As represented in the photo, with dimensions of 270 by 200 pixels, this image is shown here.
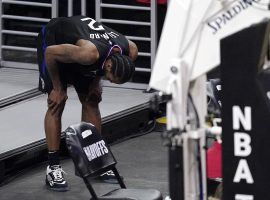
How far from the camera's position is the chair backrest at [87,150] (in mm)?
7555

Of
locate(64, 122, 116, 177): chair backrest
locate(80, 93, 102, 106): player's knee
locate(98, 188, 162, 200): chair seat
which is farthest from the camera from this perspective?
locate(80, 93, 102, 106): player's knee

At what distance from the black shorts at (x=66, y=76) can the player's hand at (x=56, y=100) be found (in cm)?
9

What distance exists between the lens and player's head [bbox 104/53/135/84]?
8430mm

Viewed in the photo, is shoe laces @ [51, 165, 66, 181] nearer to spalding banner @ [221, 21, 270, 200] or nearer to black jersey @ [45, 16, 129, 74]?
black jersey @ [45, 16, 129, 74]

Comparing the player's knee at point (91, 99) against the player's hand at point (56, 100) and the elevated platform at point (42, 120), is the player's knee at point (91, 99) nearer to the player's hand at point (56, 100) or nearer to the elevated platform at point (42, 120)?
the player's hand at point (56, 100)

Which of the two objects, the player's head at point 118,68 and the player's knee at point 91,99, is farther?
the player's knee at point 91,99

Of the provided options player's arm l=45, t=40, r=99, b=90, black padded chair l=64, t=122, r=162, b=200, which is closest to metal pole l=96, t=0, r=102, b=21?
player's arm l=45, t=40, r=99, b=90

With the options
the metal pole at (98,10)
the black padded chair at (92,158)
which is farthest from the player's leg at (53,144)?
the metal pole at (98,10)

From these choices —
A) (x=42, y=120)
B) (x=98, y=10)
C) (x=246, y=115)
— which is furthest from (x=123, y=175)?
(x=246, y=115)

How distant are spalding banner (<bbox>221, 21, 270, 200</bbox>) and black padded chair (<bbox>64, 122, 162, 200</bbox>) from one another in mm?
1818

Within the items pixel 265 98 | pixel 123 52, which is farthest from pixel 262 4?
pixel 123 52

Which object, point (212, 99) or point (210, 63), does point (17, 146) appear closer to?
point (212, 99)

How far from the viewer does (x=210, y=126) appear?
19.5 ft

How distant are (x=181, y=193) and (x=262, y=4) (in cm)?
113
